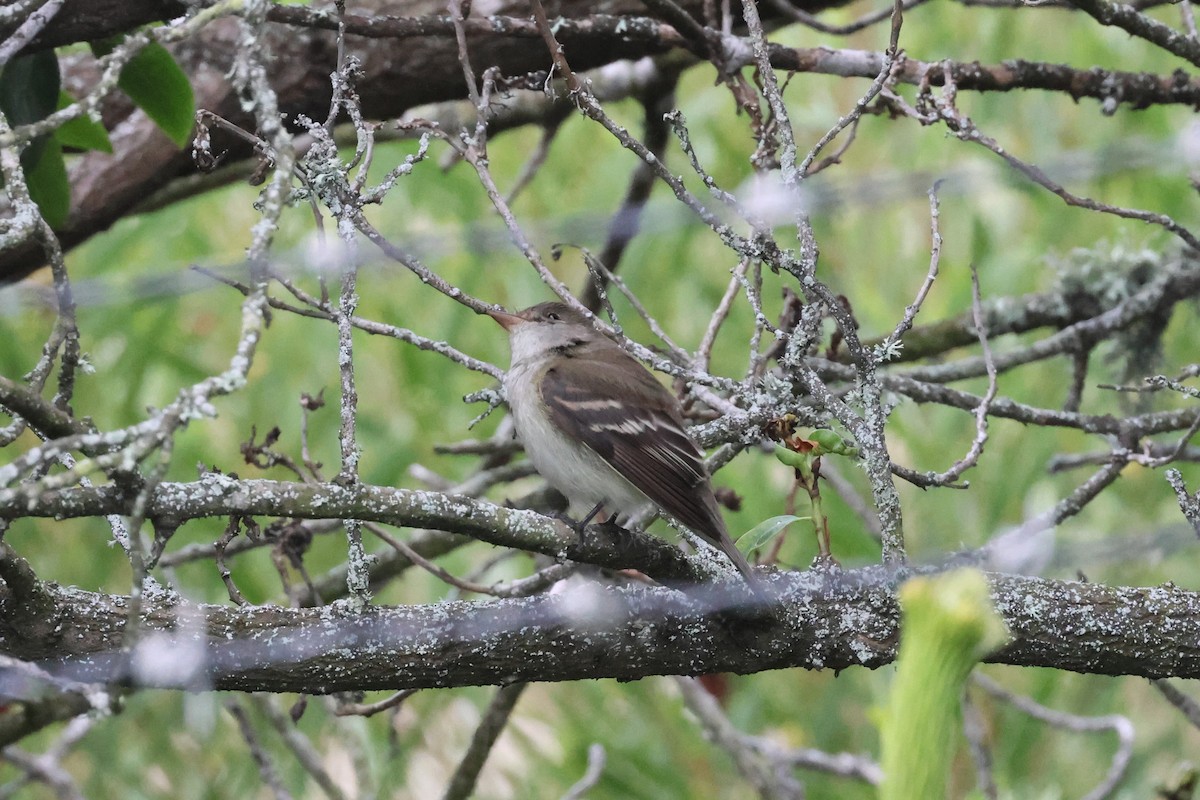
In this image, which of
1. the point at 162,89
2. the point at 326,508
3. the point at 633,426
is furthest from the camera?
the point at 633,426

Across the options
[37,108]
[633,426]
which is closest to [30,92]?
[37,108]

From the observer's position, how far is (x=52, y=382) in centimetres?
576

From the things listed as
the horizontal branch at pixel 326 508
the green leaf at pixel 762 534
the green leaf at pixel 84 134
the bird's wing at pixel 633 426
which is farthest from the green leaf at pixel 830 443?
the green leaf at pixel 84 134

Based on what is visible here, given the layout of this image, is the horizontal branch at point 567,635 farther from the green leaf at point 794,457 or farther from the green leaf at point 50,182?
the green leaf at point 50,182

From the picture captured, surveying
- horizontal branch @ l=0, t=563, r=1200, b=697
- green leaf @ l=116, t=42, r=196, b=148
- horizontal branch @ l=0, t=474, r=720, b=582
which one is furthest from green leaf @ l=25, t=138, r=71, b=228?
horizontal branch @ l=0, t=474, r=720, b=582

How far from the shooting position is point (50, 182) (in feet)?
11.4

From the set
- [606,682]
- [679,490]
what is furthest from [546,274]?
[606,682]

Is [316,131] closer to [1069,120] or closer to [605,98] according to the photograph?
[605,98]

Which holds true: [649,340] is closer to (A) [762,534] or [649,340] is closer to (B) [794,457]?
(A) [762,534]

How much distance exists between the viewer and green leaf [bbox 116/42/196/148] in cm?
320

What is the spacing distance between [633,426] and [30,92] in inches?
72.0

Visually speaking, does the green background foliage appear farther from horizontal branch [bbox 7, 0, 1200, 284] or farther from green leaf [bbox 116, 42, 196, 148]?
green leaf [bbox 116, 42, 196, 148]

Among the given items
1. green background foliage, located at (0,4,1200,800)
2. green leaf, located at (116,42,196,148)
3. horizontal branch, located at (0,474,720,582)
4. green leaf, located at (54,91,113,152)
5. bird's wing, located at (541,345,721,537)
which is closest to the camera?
horizontal branch, located at (0,474,720,582)

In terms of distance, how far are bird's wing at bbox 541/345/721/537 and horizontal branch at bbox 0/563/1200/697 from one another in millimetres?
539
